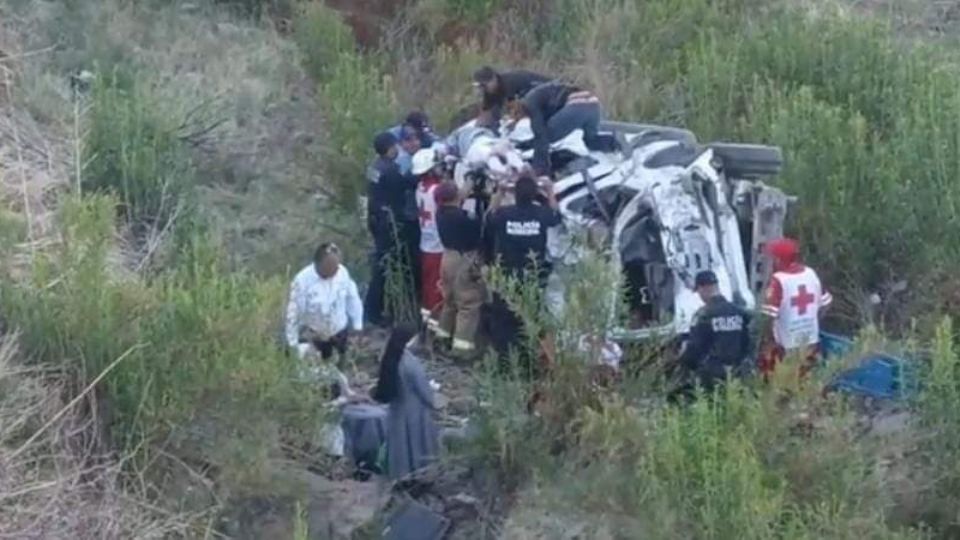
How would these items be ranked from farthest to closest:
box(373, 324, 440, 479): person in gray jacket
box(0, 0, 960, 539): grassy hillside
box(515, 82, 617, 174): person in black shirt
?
box(515, 82, 617, 174): person in black shirt, box(373, 324, 440, 479): person in gray jacket, box(0, 0, 960, 539): grassy hillside

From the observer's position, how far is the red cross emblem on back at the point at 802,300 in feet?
47.5

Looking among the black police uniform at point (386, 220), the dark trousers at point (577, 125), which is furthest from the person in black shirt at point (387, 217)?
the dark trousers at point (577, 125)

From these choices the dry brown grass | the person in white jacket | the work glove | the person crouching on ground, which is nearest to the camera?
the dry brown grass

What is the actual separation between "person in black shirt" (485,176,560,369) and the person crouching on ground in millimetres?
428

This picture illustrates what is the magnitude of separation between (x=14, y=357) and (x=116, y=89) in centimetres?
587

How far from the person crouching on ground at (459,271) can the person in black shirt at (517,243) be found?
16.9 inches

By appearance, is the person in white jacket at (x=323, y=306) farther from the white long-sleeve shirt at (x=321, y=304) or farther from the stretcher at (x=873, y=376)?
the stretcher at (x=873, y=376)

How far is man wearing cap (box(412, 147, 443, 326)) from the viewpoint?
16.3 meters

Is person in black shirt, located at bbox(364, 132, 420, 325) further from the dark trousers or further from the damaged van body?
the damaged van body

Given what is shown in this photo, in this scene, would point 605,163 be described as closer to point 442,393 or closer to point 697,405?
point 442,393

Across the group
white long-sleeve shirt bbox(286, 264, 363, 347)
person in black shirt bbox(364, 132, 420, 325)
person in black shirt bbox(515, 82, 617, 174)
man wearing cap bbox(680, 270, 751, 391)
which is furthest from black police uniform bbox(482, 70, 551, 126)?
man wearing cap bbox(680, 270, 751, 391)

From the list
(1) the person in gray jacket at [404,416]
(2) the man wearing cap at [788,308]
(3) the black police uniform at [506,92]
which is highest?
(3) the black police uniform at [506,92]

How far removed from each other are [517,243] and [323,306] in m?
1.44

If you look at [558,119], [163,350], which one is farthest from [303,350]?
[558,119]
